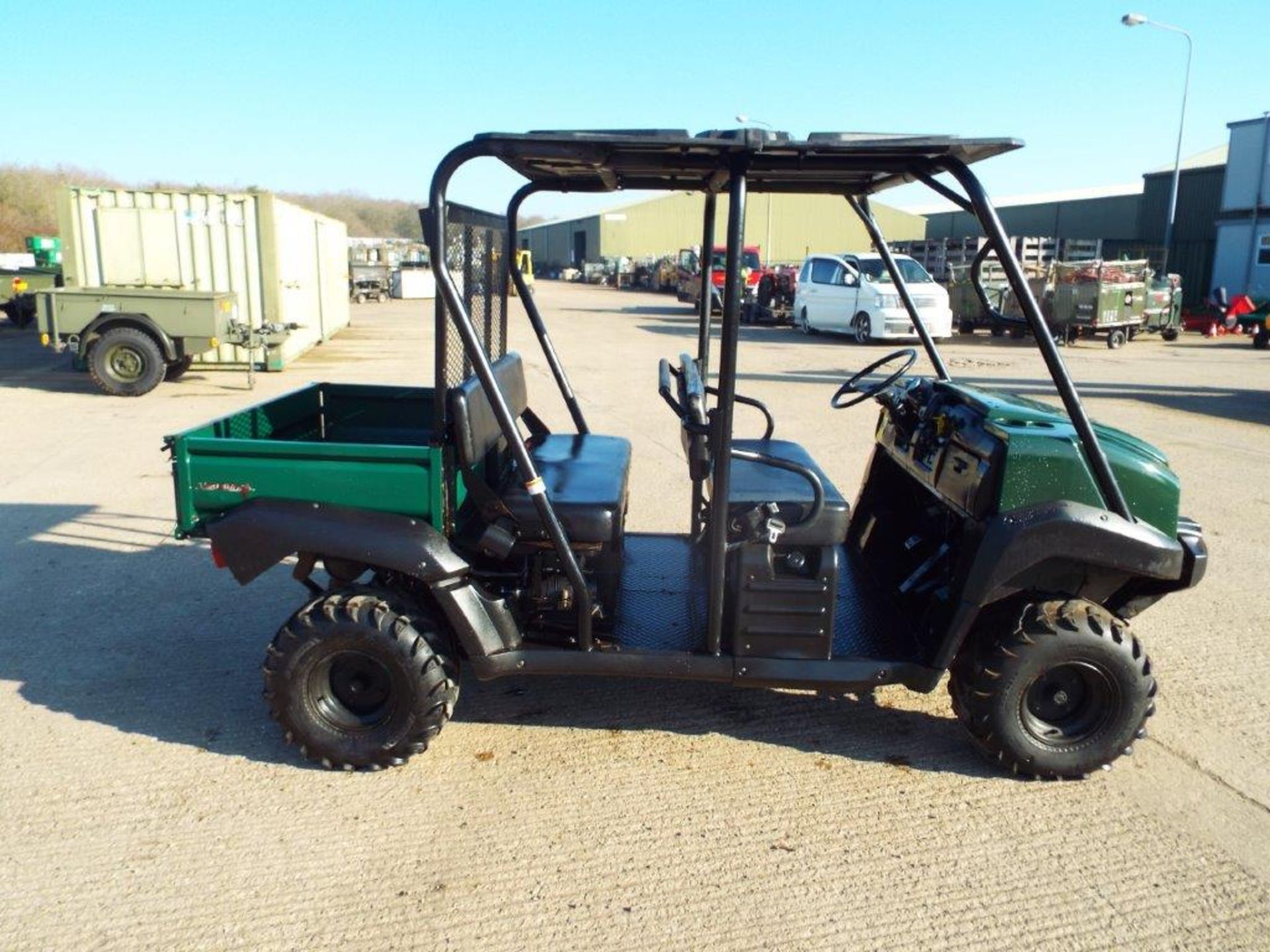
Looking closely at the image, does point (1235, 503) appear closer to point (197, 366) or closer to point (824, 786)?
point (824, 786)

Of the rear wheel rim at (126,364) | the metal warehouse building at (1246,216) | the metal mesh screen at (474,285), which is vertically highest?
the metal warehouse building at (1246,216)

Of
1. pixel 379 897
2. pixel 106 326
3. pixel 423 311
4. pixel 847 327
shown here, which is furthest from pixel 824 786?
pixel 423 311

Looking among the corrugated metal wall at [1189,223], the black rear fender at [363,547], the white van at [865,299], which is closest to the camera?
the black rear fender at [363,547]

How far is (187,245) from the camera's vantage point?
1298 cm

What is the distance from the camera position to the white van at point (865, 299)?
1867cm

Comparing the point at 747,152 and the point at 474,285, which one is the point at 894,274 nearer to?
the point at 747,152

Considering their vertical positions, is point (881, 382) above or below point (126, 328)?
above

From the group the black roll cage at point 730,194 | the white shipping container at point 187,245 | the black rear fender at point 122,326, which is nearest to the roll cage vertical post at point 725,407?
the black roll cage at point 730,194

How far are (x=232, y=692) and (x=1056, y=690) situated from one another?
3.05 metres

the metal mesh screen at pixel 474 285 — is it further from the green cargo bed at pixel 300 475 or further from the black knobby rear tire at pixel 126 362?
the black knobby rear tire at pixel 126 362

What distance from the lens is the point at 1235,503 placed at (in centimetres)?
706

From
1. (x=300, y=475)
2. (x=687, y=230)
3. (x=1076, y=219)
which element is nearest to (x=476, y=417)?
(x=300, y=475)

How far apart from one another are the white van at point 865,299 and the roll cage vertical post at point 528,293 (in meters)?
14.3

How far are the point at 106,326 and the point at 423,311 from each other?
17.9 meters
